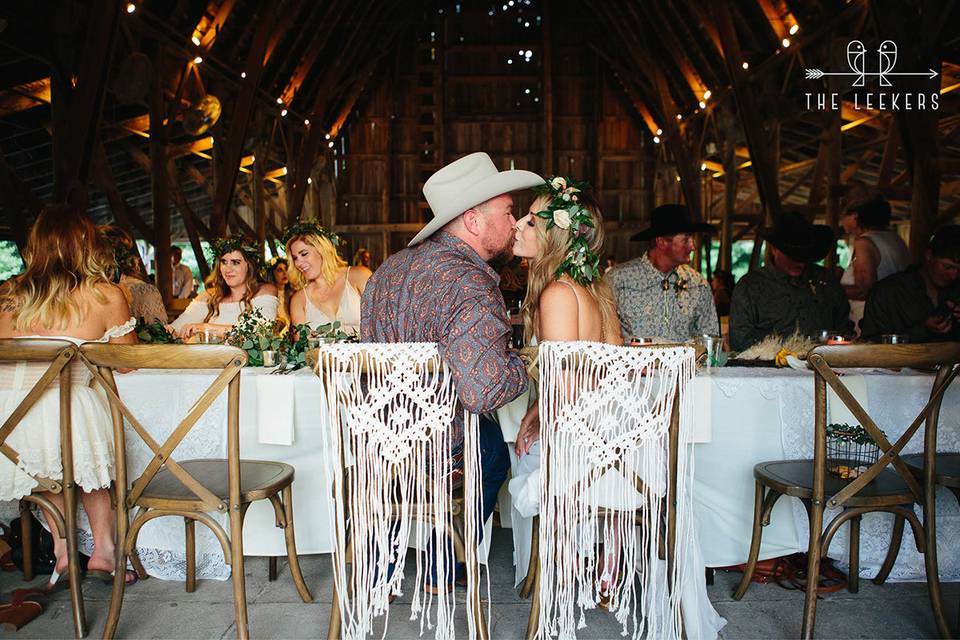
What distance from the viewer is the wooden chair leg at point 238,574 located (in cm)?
241

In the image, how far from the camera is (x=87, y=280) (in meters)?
2.87

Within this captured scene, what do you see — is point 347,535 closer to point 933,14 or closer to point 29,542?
point 29,542

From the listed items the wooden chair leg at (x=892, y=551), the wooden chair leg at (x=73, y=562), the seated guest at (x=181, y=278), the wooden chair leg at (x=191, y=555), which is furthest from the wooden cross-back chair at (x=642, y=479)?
the seated guest at (x=181, y=278)

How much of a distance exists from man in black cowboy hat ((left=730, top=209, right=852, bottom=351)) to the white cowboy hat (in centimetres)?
217

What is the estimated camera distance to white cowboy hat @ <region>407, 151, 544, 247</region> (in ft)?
8.11

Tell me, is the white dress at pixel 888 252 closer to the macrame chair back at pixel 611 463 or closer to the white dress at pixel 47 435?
the macrame chair back at pixel 611 463

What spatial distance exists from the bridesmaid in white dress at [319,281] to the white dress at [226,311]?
0.69 ft

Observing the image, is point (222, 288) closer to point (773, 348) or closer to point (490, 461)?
point (490, 461)

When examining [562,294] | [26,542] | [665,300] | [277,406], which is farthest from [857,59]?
[26,542]

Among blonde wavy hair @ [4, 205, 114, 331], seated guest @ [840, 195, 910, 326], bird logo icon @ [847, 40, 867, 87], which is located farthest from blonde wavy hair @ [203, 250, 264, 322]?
bird logo icon @ [847, 40, 867, 87]

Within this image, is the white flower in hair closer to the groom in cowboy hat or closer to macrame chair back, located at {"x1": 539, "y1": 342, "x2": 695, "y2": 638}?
the groom in cowboy hat

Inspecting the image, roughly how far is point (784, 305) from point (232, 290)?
3375mm

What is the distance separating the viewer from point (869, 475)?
2445 millimetres

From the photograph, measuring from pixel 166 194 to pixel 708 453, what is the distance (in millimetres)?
6448
